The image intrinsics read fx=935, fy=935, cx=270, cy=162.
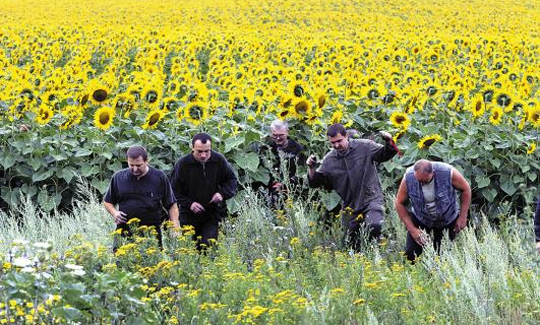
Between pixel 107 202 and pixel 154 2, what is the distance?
100 ft

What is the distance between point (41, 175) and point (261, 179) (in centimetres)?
227

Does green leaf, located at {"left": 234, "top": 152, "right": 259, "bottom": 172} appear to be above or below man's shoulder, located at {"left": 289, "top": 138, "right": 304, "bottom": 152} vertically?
below

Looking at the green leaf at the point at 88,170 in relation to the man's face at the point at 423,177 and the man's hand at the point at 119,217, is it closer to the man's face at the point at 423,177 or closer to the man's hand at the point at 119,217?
the man's hand at the point at 119,217

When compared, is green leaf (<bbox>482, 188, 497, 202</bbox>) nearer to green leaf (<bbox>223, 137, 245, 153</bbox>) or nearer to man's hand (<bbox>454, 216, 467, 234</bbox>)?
man's hand (<bbox>454, 216, 467, 234</bbox>)

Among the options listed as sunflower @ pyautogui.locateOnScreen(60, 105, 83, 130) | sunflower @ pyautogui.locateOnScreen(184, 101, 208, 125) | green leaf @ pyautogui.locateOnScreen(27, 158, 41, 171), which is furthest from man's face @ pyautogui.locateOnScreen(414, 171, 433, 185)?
sunflower @ pyautogui.locateOnScreen(60, 105, 83, 130)

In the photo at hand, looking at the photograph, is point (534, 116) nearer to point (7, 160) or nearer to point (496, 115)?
point (496, 115)

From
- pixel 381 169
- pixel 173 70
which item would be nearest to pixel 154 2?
pixel 173 70

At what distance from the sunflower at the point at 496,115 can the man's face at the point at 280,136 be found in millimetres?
2169

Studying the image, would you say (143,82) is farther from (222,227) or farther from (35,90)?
(222,227)

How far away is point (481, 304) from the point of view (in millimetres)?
5785

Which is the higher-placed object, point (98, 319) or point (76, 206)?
point (98, 319)

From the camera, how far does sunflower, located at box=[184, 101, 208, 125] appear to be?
9930 mm

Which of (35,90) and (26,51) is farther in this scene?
(26,51)

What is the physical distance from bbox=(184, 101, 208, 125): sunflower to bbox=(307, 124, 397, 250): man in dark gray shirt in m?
2.06
